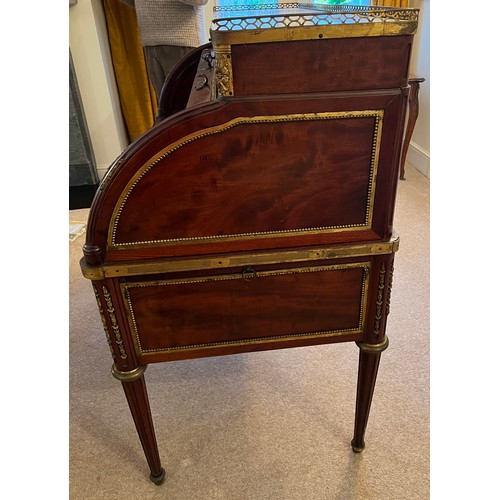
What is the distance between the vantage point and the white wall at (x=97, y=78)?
296 cm

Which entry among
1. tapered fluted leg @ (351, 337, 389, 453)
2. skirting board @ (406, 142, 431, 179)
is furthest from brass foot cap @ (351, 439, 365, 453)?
skirting board @ (406, 142, 431, 179)

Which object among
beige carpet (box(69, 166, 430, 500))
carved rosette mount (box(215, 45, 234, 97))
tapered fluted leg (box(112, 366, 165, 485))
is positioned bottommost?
beige carpet (box(69, 166, 430, 500))

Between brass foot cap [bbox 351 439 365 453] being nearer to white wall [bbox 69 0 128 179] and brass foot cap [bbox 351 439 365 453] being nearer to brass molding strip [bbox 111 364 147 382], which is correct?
brass molding strip [bbox 111 364 147 382]

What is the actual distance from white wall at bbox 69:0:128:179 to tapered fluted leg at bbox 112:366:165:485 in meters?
2.61

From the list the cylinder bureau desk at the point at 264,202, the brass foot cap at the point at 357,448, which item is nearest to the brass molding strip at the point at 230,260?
the cylinder bureau desk at the point at 264,202

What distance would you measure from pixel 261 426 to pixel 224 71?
1174 millimetres

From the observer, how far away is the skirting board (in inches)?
130

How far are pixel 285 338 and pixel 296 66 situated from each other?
25.4 inches

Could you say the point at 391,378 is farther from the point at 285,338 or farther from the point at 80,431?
the point at 80,431

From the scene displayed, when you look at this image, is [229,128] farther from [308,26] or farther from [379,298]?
[379,298]

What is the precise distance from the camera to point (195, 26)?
6.58ft

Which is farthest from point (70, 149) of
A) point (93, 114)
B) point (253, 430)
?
point (253, 430)

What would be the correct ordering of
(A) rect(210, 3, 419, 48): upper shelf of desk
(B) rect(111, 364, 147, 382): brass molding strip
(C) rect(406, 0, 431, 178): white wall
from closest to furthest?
(A) rect(210, 3, 419, 48): upper shelf of desk
(B) rect(111, 364, 147, 382): brass molding strip
(C) rect(406, 0, 431, 178): white wall

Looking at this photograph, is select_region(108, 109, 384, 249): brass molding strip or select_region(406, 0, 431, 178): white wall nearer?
select_region(108, 109, 384, 249): brass molding strip
